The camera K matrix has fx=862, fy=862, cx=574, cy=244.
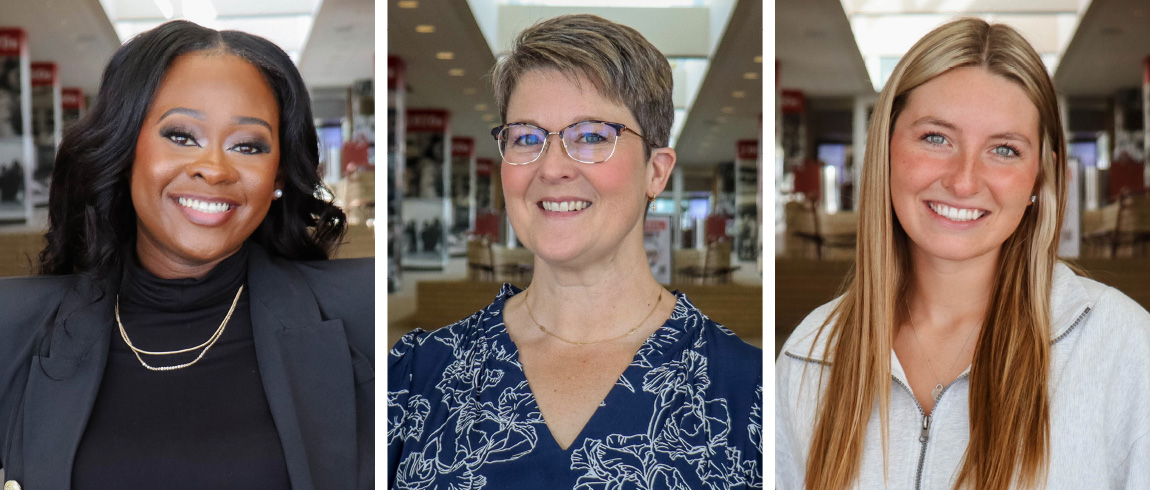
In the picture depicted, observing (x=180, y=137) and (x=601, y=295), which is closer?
(x=180, y=137)

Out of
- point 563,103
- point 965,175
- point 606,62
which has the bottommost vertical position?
point 965,175

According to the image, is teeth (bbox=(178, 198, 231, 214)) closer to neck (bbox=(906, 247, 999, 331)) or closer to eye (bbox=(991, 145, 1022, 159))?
neck (bbox=(906, 247, 999, 331))

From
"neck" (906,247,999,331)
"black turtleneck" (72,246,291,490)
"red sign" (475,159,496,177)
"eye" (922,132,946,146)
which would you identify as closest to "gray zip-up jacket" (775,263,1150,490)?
"neck" (906,247,999,331)

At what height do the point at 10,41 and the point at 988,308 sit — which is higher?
the point at 10,41

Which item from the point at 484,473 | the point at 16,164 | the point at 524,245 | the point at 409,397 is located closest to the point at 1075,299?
the point at 524,245

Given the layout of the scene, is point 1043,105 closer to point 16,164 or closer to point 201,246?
point 201,246

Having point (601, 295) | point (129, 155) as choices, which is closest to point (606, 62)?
point (601, 295)

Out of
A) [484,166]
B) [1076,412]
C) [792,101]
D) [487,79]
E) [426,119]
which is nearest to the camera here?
[1076,412]

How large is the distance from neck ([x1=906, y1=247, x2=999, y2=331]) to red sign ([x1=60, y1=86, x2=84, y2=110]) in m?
2.47

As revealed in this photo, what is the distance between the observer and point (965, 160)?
2303 mm

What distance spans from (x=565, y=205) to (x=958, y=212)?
1.07 meters

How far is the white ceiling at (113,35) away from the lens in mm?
2533

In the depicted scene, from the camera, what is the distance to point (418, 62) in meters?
2.91

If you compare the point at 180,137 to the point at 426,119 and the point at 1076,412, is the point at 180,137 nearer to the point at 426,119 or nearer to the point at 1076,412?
the point at 426,119
